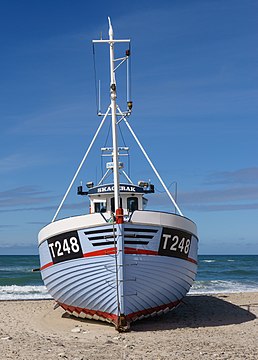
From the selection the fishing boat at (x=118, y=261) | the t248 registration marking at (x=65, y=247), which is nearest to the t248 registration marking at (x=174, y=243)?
the fishing boat at (x=118, y=261)

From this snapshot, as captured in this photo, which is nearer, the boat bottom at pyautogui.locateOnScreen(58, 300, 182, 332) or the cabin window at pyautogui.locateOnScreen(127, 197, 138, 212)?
the boat bottom at pyautogui.locateOnScreen(58, 300, 182, 332)

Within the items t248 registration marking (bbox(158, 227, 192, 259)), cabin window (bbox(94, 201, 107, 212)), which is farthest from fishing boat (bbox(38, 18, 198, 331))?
cabin window (bbox(94, 201, 107, 212))

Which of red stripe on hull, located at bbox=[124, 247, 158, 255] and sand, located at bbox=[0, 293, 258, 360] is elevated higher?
red stripe on hull, located at bbox=[124, 247, 158, 255]

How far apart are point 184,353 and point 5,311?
946 cm

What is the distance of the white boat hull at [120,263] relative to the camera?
43.2ft

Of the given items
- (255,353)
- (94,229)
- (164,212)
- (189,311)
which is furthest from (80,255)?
(189,311)

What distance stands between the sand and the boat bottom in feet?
0.77

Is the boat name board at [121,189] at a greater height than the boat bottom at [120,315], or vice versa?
the boat name board at [121,189]

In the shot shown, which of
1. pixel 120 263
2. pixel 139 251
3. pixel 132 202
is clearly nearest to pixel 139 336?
pixel 120 263

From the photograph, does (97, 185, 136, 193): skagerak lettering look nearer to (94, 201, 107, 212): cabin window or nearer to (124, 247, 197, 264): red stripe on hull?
(94, 201, 107, 212): cabin window

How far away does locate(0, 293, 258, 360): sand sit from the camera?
37.5 ft

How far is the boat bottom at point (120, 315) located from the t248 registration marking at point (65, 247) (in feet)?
4.95

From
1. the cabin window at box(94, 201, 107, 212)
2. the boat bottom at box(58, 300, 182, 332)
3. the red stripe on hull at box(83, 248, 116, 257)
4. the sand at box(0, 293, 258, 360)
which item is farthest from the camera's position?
the cabin window at box(94, 201, 107, 212)

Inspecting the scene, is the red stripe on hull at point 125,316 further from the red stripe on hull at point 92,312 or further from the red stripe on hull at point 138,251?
the red stripe on hull at point 138,251
